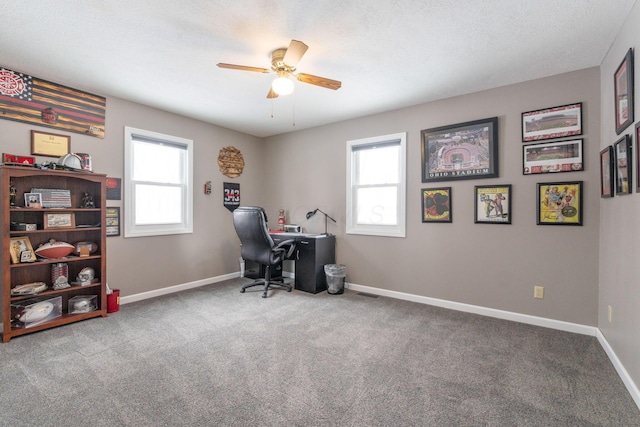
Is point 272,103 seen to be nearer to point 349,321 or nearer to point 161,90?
point 161,90

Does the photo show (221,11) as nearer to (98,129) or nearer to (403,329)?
(98,129)

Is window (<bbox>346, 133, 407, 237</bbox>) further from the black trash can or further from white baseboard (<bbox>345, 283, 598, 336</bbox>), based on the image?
white baseboard (<bbox>345, 283, 598, 336</bbox>)

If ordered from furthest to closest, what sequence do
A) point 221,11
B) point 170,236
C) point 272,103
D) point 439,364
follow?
point 170,236 → point 272,103 → point 439,364 → point 221,11

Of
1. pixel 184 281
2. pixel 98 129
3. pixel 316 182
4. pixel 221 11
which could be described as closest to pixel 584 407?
pixel 221 11

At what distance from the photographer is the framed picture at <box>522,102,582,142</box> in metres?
2.72

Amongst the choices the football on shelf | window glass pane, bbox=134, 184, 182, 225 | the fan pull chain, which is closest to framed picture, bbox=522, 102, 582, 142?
the fan pull chain

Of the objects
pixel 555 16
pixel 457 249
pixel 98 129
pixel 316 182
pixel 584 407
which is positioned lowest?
pixel 584 407

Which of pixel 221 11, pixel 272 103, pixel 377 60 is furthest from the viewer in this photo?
pixel 272 103

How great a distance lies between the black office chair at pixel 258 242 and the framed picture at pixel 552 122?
119 inches

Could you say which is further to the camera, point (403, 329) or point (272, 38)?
point (403, 329)

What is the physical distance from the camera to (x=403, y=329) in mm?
2820

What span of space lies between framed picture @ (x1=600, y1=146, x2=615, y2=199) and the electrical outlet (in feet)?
3.28

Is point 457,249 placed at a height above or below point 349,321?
above

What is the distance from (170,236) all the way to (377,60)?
3.38m
